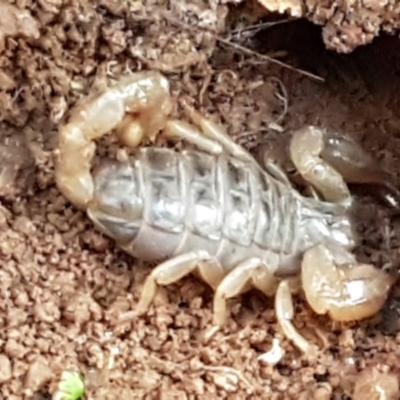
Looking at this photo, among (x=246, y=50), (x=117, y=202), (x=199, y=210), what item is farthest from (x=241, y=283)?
(x=246, y=50)

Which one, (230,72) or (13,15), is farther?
(230,72)

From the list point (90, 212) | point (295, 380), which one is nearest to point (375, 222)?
point (295, 380)

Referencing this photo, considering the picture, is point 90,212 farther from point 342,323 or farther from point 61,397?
point 342,323

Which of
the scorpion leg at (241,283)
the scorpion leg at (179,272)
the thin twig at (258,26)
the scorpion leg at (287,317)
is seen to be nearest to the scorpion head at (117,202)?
the scorpion leg at (179,272)

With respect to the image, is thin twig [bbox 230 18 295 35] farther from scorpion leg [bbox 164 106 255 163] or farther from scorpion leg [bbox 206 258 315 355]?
scorpion leg [bbox 206 258 315 355]

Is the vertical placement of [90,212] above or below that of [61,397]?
above
